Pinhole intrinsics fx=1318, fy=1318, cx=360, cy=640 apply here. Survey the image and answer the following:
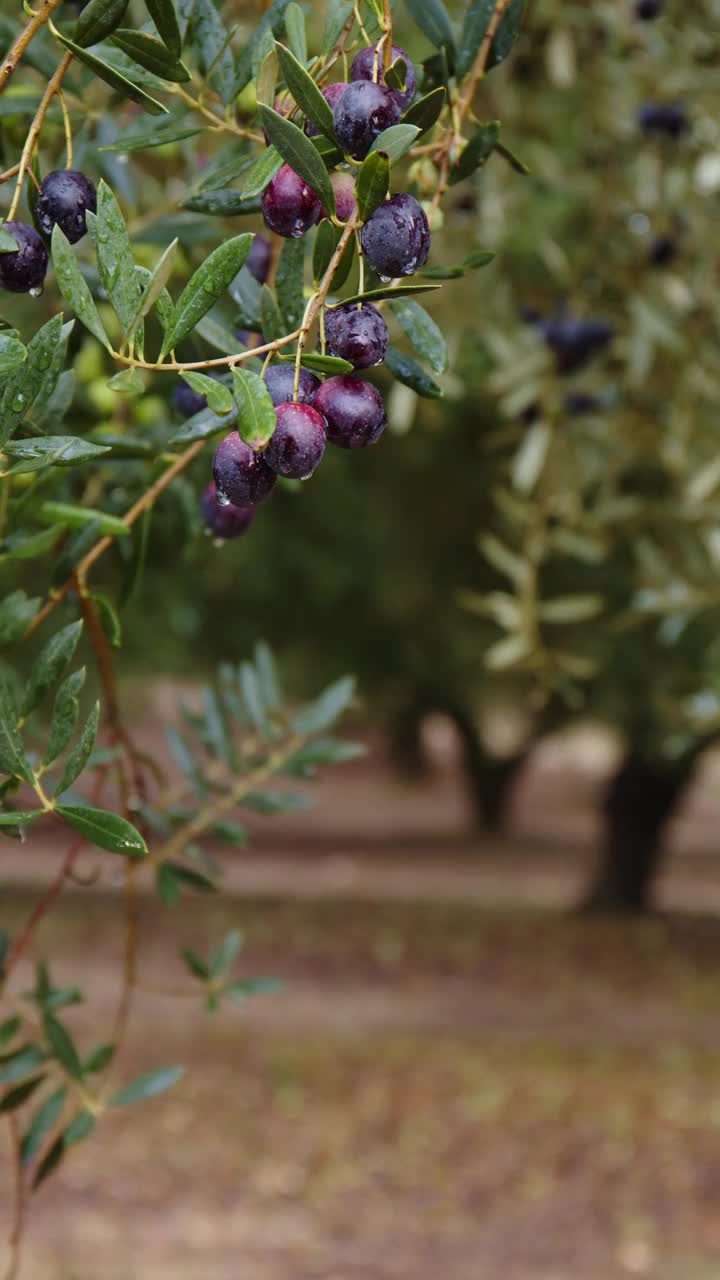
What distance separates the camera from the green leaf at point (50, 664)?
877 millimetres

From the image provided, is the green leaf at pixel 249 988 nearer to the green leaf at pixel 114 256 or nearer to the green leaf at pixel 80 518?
the green leaf at pixel 80 518

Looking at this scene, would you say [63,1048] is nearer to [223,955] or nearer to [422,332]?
[223,955]

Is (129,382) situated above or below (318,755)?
above

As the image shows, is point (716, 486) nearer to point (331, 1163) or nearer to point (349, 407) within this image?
point (349, 407)

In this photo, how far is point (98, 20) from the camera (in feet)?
2.35

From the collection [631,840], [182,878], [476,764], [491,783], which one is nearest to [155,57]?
[182,878]

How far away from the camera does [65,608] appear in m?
1.14

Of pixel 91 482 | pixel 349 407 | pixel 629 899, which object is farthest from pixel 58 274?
pixel 629 899

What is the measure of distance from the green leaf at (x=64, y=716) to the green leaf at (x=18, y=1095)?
0.49 metres

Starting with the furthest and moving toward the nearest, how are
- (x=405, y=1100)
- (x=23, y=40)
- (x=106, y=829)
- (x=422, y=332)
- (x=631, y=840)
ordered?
(x=631, y=840), (x=405, y=1100), (x=422, y=332), (x=106, y=829), (x=23, y=40)

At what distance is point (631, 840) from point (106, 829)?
45.2 ft

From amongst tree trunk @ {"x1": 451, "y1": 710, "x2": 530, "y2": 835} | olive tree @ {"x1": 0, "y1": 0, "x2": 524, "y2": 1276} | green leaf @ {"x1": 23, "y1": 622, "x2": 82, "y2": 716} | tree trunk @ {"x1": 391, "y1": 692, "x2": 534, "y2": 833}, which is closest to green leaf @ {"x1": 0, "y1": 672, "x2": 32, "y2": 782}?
olive tree @ {"x1": 0, "y1": 0, "x2": 524, "y2": 1276}

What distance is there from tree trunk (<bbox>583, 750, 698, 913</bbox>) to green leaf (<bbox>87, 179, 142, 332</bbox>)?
13.3 metres

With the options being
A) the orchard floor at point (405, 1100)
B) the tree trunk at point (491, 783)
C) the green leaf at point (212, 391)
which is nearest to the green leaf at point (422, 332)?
the green leaf at point (212, 391)
